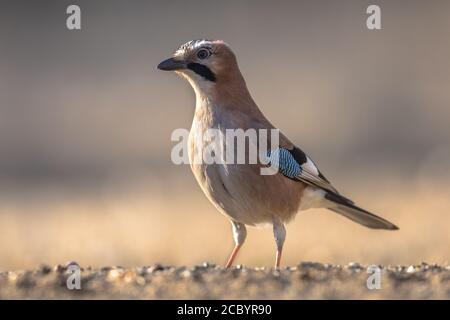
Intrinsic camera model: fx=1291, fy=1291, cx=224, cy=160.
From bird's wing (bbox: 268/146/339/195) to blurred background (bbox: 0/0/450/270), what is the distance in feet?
6.29

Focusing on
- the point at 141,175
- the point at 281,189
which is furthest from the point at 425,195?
the point at 281,189

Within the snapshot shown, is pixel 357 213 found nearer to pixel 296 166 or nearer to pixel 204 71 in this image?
pixel 296 166

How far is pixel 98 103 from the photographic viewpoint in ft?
90.4

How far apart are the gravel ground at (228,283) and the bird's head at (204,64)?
6.37 feet

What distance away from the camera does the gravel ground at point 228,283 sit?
8836mm

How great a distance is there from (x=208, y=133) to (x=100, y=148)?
13.3m

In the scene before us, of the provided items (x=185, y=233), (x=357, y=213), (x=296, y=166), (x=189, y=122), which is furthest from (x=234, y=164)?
(x=189, y=122)

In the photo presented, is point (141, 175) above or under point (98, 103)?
under

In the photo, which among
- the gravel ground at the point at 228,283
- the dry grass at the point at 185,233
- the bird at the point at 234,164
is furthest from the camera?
the dry grass at the point at 185,233

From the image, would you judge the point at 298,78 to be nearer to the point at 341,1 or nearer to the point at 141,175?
the point at 341,1

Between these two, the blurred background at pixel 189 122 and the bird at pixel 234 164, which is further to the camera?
the blurred background at pixel 189 122

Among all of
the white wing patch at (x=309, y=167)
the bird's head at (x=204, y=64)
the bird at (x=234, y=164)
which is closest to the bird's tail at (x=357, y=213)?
the white wing patch at (x=309, y=167)

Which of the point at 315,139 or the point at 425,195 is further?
the point at 315,139

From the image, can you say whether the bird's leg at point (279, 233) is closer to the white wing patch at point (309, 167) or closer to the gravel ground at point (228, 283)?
the white wing patch at point (309, 167)
